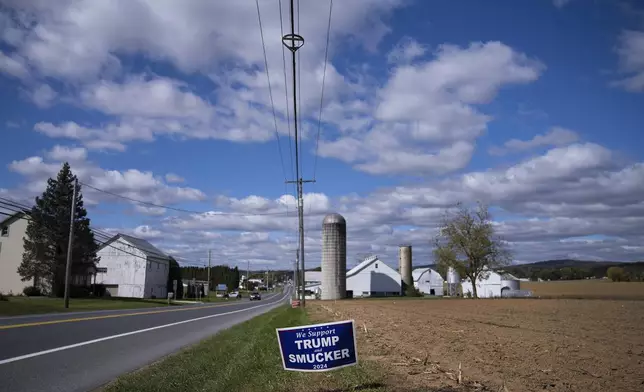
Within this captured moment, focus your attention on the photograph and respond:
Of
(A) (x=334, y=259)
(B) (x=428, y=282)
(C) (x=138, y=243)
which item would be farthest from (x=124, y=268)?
(B) (x=428, y=282)

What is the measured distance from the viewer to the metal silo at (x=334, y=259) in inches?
3310

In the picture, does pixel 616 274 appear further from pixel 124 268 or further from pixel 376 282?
pixel 124 268

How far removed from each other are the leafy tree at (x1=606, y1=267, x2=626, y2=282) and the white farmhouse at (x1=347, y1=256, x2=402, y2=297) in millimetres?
42617

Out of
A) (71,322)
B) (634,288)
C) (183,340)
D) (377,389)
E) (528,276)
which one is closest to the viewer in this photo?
(377,389)

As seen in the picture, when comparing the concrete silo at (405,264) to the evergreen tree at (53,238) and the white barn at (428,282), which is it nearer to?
the white barn at (428,282)

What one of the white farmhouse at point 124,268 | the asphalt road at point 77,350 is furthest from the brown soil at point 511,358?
the white farmhouse at point 124,268

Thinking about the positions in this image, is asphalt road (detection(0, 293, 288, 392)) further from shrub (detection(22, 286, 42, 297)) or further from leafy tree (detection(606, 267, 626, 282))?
leafy tree (detection(606, 267, 626, 282))

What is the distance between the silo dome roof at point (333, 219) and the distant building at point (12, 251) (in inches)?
Answer: 1596

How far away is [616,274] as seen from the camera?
368ft

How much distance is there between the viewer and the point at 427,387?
30.6 feet

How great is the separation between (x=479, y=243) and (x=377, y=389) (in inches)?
2848

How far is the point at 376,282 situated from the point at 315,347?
347 ft

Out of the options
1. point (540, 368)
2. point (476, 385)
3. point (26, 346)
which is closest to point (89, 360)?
point (26, 346)

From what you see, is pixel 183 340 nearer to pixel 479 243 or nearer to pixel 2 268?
pixel 2 268
